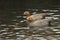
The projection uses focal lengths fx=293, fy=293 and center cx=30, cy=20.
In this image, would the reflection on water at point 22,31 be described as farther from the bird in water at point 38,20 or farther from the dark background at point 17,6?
the dark background at point 17,6

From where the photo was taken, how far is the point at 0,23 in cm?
1202

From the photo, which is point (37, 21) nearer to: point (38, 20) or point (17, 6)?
point (38, 20)

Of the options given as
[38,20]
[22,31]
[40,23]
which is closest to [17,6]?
[38,20]

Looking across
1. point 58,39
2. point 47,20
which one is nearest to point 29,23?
point 47,20

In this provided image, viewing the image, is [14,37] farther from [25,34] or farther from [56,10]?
[56,10]

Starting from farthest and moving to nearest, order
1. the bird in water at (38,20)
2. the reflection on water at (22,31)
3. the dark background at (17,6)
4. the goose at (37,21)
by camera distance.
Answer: the dark background at (17,6)
the bird in water at (38,20)
the goose at (37,21)
the reflection on water at (22,31)

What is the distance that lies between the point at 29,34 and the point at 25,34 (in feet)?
0.57

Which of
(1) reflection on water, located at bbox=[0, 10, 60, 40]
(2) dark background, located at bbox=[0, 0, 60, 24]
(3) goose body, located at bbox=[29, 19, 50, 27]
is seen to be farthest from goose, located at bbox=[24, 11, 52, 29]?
(2) dark background, located at bbox=[0, 0, 60, 24]

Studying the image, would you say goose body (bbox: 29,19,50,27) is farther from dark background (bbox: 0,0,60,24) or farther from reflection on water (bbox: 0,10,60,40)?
dark background (bbox: 0,0,60,24)

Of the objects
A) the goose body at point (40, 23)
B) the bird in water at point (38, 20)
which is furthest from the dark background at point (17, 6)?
the goose body at point (40, 23)

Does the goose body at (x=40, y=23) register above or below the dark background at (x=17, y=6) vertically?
below

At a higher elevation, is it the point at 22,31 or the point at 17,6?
the point at 17,6

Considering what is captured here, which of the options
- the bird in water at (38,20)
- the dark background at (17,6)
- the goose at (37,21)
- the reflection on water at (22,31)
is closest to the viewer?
the reflection on water at (22,31)

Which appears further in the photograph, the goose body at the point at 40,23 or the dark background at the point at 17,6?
the dark background at the point at 17,6
